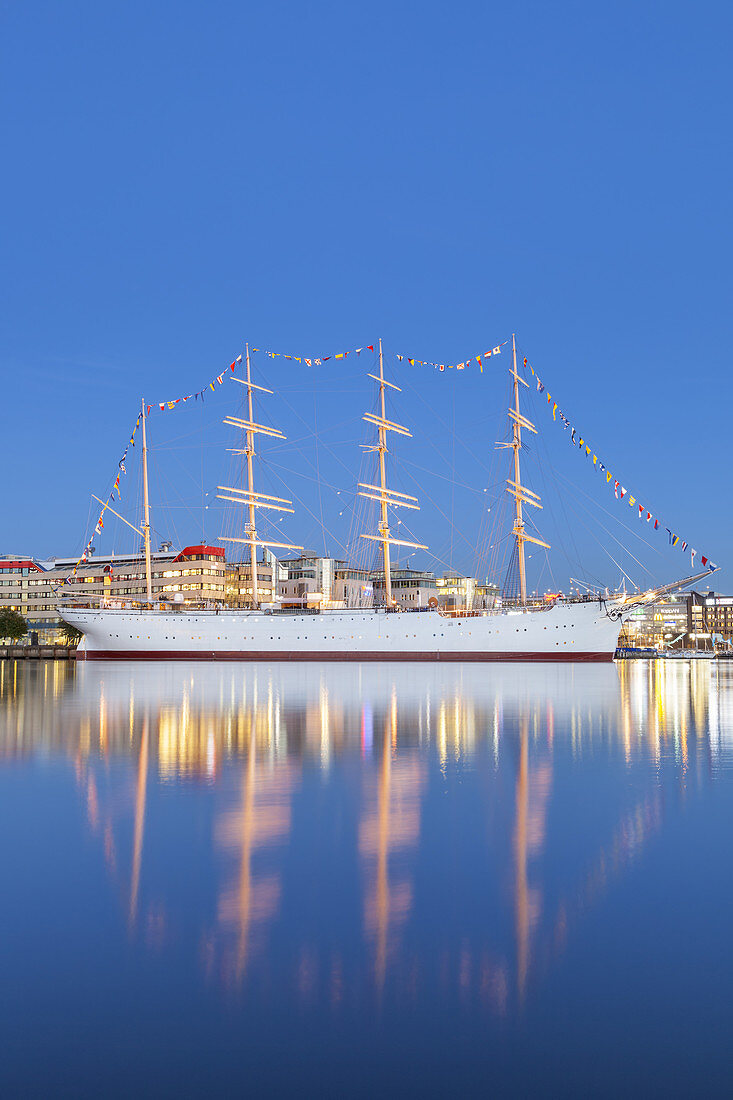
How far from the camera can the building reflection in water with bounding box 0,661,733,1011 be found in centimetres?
599

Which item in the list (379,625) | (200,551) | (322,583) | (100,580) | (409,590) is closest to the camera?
(379,625)

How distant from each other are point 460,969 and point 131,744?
1243cm

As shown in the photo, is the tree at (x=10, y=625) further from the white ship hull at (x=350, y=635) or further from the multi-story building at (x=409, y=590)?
the multi-story building at (x=409, y=590)

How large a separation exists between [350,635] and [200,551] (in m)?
85.2

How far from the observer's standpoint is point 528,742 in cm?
1708

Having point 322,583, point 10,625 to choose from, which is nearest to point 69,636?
point 10,625

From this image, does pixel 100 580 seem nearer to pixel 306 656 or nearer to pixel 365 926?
pixel 306 656

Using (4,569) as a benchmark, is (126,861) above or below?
below

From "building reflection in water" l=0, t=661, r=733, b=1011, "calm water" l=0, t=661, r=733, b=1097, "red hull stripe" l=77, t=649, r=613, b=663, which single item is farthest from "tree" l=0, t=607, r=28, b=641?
"calm water" l=0, t=661, r=733, b=1097

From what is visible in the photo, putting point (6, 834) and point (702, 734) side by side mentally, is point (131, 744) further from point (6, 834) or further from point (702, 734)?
point (702, 734)

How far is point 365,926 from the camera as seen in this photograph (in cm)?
637

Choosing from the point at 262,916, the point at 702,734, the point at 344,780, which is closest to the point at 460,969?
the point at 262,916

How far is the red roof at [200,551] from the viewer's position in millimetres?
152125

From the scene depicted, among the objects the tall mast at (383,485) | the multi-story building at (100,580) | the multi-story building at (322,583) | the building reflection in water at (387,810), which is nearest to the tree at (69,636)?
the multi-story building at (100,580)
